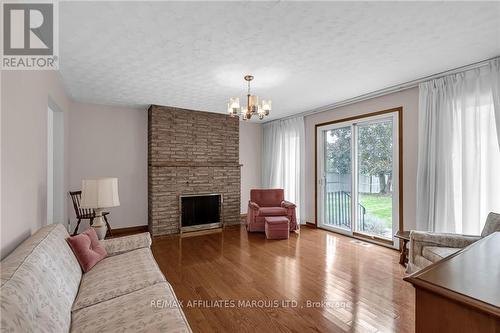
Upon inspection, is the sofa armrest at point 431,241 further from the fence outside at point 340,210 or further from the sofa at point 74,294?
the sofa at point 74,294

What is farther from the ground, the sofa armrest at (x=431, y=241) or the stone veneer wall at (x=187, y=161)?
the stone veneer wall at (x=187, y=161)

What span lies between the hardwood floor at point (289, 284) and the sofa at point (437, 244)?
12.5 inches

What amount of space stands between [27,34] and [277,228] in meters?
4.01

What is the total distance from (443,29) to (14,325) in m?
3.32

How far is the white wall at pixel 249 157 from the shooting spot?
6.34m

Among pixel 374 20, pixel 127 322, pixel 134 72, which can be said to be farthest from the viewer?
pixel 134 72

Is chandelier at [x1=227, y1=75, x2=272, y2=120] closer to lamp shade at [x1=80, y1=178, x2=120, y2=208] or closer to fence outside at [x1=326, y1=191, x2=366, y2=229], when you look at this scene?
lamp shade at [x1=80, y1=178, x2=120, y2=208]

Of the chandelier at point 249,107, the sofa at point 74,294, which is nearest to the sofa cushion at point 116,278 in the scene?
the sofa at point 74,294

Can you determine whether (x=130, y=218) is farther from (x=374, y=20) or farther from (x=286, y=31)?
(x=374, y=20)

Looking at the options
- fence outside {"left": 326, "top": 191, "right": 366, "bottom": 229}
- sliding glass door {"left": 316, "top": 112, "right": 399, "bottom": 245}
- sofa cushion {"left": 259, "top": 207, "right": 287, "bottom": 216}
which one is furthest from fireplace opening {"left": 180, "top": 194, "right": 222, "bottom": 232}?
fence outside {"left": 326, "top": 191, "right": 366, "bottom": 229}

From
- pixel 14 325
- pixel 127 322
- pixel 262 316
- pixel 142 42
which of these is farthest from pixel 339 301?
pixel 142 42

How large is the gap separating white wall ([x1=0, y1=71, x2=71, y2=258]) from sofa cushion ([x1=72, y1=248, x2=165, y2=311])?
55 centimetres

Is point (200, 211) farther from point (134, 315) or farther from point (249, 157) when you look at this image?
point (134, 315)

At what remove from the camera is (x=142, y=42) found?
2287mm
